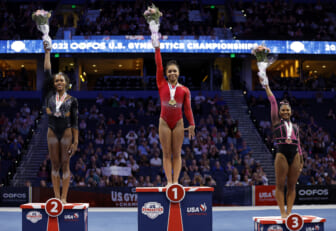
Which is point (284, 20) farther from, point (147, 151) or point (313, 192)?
point (147, 151)

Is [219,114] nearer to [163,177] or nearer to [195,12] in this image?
[163,177]

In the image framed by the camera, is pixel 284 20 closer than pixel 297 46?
No

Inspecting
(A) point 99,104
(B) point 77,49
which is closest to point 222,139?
(A) point 99,104

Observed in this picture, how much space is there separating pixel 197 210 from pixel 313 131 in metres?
15.6

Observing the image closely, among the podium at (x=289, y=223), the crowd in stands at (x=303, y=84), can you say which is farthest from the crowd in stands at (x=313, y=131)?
the podium at (x=289, y=223)

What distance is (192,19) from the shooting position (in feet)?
89.5

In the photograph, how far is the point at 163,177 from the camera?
17.2m

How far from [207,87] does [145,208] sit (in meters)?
19.5

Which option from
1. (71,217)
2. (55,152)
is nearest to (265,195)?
(71,217)

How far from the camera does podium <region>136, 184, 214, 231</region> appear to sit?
7.68 metres

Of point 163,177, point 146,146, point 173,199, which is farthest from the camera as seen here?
point 146,146

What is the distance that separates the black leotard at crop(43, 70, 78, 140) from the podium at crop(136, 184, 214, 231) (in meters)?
1.62

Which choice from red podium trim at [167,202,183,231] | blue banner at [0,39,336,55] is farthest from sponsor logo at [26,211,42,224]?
blue banner at [0,39,336,55]

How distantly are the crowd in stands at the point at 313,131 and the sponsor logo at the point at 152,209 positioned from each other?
11.6 m
